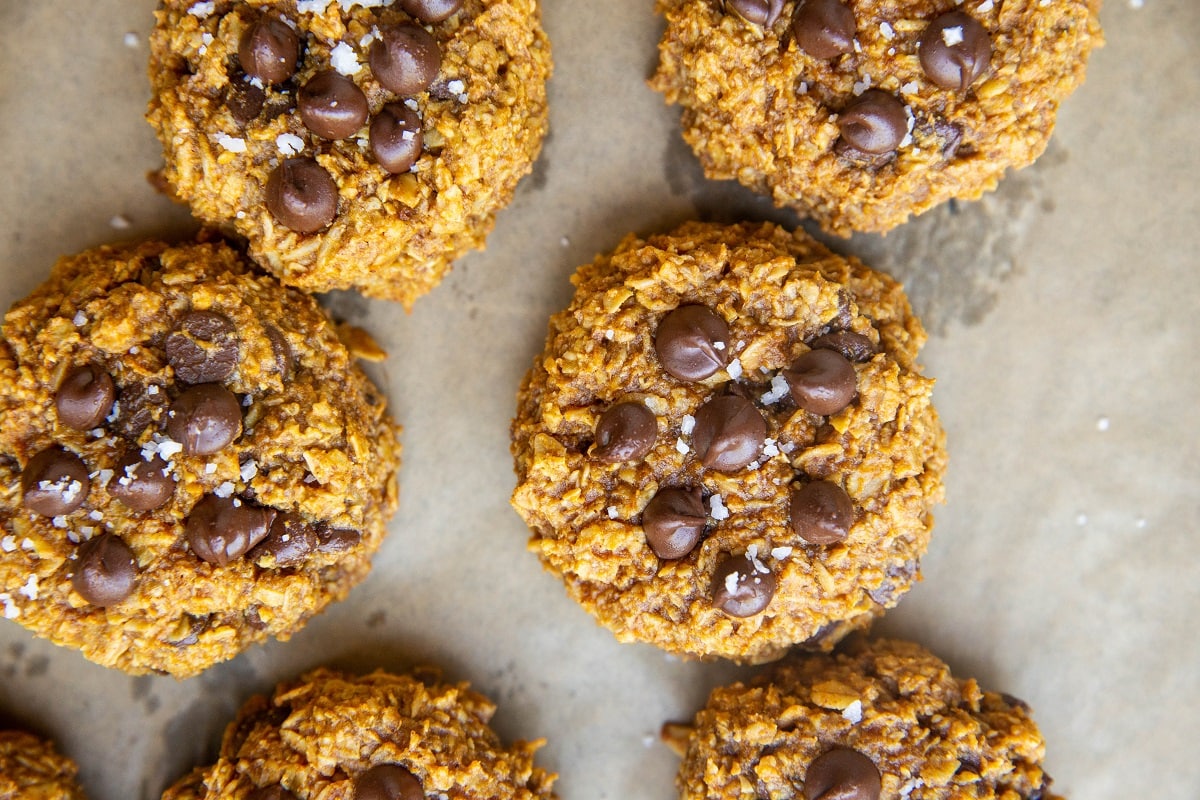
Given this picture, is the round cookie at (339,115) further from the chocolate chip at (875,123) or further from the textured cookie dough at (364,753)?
the textured cookie dough at (364,753)

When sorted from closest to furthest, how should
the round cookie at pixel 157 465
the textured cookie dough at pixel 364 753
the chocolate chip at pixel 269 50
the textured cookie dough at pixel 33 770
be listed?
1. the chocolate chip at pixel 269 50
2. the round cookie at pixel 157 465
3. the textured cookie dough at pixel 364 753
4. the textured cookie dough at pixel 33 770

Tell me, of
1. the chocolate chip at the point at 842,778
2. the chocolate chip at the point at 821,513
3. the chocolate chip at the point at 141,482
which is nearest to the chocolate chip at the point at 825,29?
the chocolate chip at the point at 821,513

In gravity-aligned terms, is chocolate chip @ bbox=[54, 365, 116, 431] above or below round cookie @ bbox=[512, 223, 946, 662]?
below

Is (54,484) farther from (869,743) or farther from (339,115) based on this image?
(869,743)

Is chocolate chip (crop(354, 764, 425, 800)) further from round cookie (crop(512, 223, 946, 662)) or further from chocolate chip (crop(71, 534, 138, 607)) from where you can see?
chocolate chip (crop(71, 534, 138, 607))

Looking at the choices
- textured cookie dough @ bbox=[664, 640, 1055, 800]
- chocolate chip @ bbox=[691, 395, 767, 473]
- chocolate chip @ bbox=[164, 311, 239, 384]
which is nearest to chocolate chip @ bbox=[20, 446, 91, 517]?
chocolate chip @ bbox=[164, 311, 239, 384]

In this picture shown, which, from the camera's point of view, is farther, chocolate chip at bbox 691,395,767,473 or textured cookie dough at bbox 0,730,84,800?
textured cookie dough at bbox 0,730,84,800
